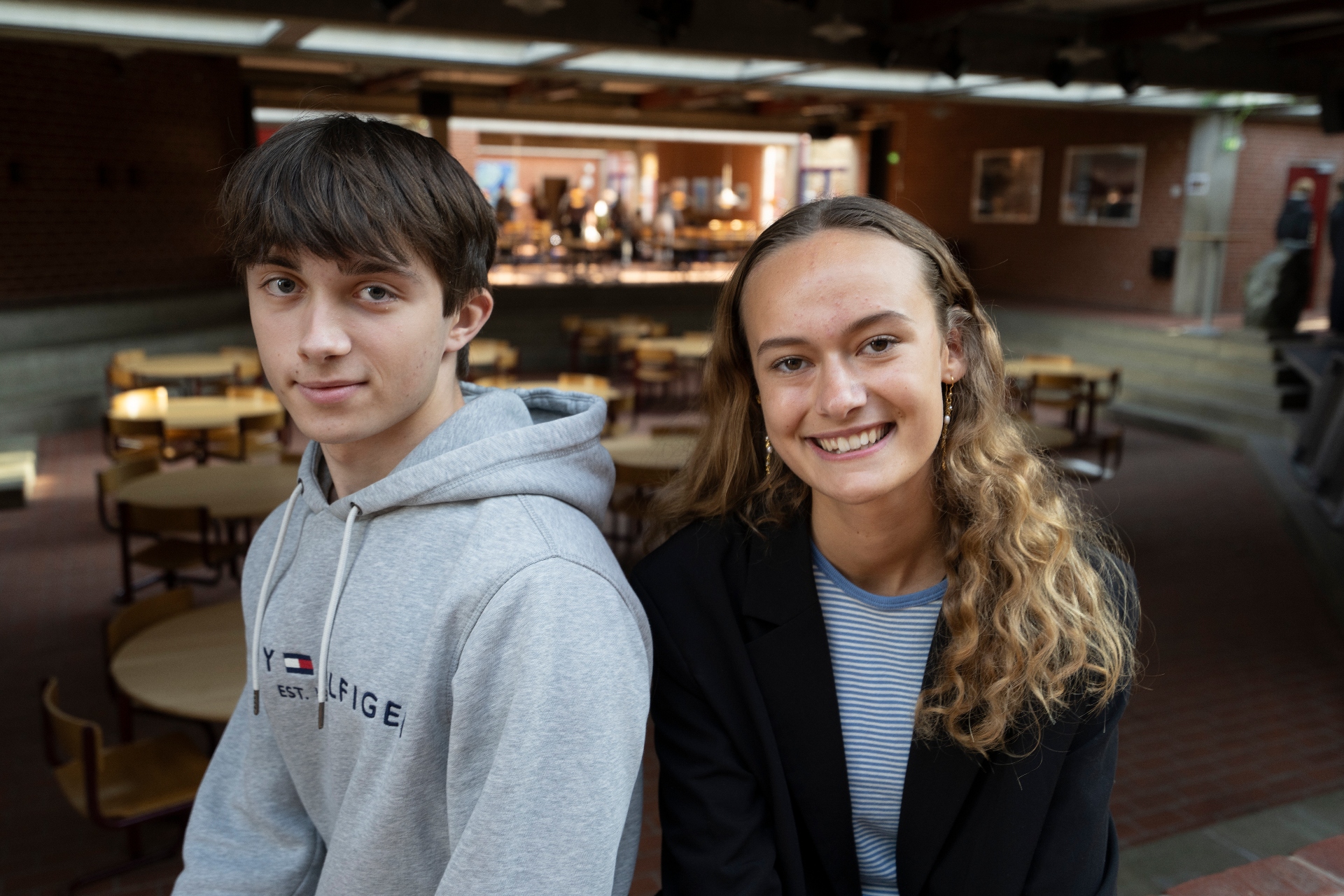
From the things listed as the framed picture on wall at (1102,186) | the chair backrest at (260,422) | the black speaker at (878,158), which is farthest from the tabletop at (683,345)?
the black speaker at (878,158)

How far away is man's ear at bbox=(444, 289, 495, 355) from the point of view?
1177 mm

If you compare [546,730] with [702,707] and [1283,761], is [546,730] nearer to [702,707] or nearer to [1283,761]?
[702,707]

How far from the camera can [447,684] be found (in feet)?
3.49

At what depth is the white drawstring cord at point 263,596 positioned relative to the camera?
1254 mm

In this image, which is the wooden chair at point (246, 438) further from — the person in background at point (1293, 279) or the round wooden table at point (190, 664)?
the person in background at point (1293, 279)

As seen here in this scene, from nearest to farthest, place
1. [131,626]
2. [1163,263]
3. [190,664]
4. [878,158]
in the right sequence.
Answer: [190,664], [131,626], [1163,263], [878,158]

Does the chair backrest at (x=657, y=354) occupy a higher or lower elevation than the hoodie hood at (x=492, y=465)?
lower

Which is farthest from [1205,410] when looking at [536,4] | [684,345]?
[536,4]

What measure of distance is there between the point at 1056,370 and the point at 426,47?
5735 mm

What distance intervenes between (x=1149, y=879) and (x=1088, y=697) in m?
1.99

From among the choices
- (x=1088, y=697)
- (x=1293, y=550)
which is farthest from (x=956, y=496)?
(x=1293, y=550)

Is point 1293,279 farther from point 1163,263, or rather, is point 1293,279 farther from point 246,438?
point 246,438

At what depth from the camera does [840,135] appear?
18516mm

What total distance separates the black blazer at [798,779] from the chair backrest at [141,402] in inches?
209
